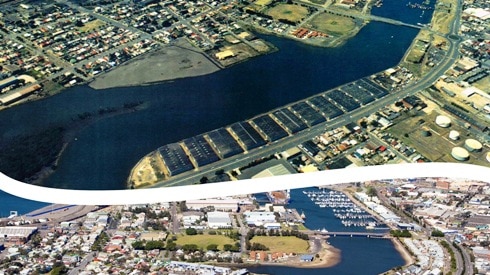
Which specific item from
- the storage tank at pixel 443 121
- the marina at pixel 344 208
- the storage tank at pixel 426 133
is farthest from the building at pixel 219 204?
the storage tank at pixel 443 121

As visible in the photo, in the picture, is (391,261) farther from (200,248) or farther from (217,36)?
(217,36)

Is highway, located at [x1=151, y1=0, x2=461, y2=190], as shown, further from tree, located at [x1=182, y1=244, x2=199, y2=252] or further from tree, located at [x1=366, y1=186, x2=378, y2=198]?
tree, located at [x1=366, y1=186, x2=378, y2=198]

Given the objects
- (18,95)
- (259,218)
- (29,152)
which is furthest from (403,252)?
(18,95)

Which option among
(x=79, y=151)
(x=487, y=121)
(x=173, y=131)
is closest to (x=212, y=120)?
(x=173, y=131)

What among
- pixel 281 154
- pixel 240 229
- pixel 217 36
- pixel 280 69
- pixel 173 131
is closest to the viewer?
pixel 240 229

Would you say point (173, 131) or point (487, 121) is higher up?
point (487, 121)

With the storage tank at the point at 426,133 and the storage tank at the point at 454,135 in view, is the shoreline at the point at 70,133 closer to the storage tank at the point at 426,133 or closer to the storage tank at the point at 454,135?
the storage tank at the point at 426,133
